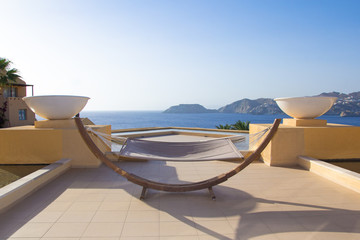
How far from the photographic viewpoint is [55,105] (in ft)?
15.7

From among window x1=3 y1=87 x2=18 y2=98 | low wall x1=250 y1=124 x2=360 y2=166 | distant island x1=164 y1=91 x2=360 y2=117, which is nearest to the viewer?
low wall x1=250 y1=124 x2=360 y2=166

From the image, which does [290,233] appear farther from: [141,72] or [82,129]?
[141,72]

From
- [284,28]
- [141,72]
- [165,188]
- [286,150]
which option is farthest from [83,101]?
[141,72]

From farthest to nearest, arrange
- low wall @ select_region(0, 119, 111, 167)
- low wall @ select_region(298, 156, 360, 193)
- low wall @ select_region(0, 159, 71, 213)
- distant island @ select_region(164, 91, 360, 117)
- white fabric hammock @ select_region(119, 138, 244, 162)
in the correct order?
distant island @ select_region(164, 91, 360, 117)
low wall @ select_region(0, 119, 111, 167)
low wall @ select_region(298, 156, 360, 193)
white fabric hammock @ select_region(119, 138, 244, 162)
low wall @ select_region(0, 159, 71, 213)

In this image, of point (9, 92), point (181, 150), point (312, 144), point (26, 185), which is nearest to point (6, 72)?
point (9, 92)

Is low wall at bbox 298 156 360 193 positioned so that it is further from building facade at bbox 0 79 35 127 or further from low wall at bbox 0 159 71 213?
building facade at bbox 0 79 35 127

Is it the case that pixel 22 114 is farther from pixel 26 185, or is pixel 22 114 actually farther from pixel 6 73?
pixel 26 185

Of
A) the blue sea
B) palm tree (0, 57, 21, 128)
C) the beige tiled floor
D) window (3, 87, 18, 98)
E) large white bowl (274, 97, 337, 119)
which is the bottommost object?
the blue sea

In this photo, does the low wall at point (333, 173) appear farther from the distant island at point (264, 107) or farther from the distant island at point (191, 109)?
the distant island at point (191, 109)

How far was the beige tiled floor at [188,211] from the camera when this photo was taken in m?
2.28

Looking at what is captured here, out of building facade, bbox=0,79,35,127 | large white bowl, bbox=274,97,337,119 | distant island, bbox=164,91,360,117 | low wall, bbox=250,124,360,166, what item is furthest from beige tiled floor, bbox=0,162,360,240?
distant island, bbox=164,91,360,117

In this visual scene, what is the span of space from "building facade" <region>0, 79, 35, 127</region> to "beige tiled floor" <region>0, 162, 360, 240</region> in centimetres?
1754

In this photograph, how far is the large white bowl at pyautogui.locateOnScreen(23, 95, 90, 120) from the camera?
15.4 ft

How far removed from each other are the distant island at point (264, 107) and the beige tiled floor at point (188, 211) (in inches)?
2608
